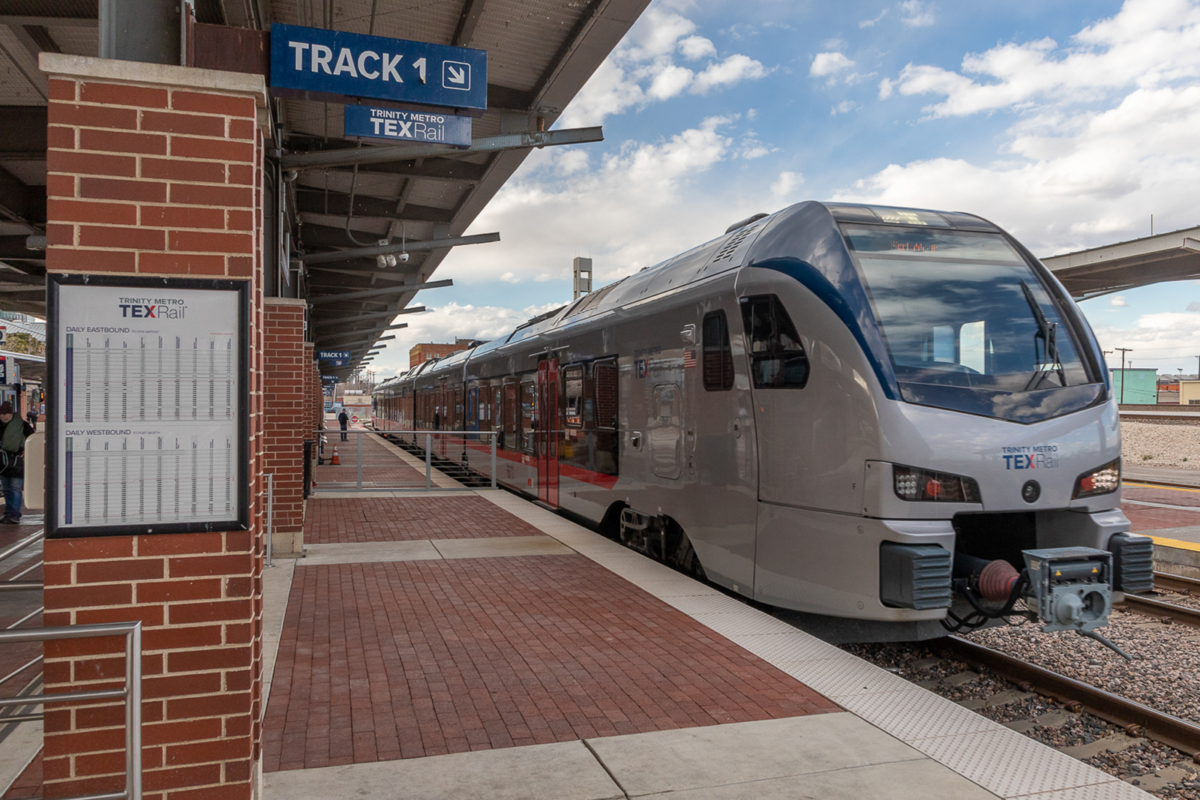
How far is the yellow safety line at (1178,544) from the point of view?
9.18 m

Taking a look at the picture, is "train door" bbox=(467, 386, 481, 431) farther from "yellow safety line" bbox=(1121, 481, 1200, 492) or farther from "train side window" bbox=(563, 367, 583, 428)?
"yellow safety line" bbox=(1121, 481, 1200, 492)

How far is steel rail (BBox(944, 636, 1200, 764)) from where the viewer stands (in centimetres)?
433

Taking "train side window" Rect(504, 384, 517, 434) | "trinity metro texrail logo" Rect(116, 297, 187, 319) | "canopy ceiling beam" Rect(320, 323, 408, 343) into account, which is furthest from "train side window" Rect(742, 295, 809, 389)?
"canopy ceiling beam" Rect(320, 323, 408, 343)

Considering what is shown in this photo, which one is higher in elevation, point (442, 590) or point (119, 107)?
point (119, 107)

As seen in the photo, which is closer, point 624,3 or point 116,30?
point 116,30

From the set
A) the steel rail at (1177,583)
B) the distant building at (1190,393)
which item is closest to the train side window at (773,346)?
the steel rail at (1177,583)

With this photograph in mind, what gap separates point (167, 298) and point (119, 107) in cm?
65

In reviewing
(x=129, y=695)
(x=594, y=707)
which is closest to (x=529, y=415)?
(x=594, y=707)

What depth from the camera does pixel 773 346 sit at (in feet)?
19.3

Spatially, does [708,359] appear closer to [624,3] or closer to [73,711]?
[624,3]

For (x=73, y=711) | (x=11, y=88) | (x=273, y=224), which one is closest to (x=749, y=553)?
(x=73, y=711)

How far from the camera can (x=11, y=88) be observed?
8.63 m

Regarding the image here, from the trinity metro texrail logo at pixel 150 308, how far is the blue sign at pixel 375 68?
279 centimetres

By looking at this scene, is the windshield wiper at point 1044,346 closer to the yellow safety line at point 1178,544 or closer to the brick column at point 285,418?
the yellow safety line at point 1178,544
